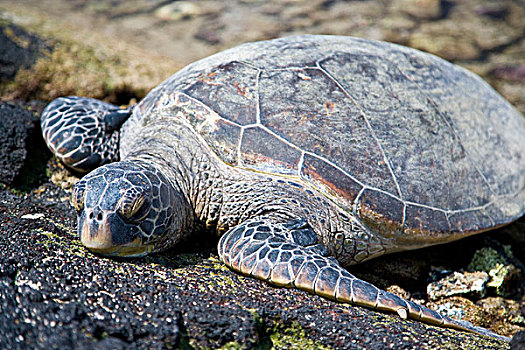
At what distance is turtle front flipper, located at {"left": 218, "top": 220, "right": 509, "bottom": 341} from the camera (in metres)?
2.20

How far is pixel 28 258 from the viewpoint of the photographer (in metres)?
2.06

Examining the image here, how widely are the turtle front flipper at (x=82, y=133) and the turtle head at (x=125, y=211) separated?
2.51ft

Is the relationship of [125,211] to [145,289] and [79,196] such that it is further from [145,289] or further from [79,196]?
[145,289]

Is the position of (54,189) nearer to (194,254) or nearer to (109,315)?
(194,254)

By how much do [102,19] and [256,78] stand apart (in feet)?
22.1

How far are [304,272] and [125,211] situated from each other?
3.18 ft

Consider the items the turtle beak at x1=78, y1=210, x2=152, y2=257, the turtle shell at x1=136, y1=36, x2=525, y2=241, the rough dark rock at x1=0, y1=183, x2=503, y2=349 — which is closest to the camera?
the rough dark rock at x1=0, y1=183, x2=503, y2=349

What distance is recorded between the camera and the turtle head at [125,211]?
2207mm

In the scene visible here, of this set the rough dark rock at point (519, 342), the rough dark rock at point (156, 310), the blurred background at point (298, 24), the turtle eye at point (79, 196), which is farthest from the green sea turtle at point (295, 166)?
the blurred background at point (298, 24)

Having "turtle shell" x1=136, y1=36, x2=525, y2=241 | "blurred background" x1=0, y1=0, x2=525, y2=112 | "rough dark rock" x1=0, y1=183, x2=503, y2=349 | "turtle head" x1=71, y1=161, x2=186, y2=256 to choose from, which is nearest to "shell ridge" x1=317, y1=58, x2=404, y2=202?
"turtle shell" x1=136, y1=36, x2=525, y2=241

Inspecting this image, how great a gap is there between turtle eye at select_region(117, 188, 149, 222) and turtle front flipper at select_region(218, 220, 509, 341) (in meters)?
0.47

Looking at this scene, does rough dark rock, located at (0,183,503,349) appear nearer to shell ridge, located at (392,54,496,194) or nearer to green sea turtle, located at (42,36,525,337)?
green sea turtle, located at (42,36,525,337)

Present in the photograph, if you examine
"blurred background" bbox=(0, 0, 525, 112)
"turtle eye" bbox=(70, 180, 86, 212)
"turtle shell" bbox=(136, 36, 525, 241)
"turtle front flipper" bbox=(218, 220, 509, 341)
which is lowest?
"turtle front flipper" bbox=(218, 220, 509, 341)

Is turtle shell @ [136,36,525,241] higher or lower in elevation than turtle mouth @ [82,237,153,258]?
higher
